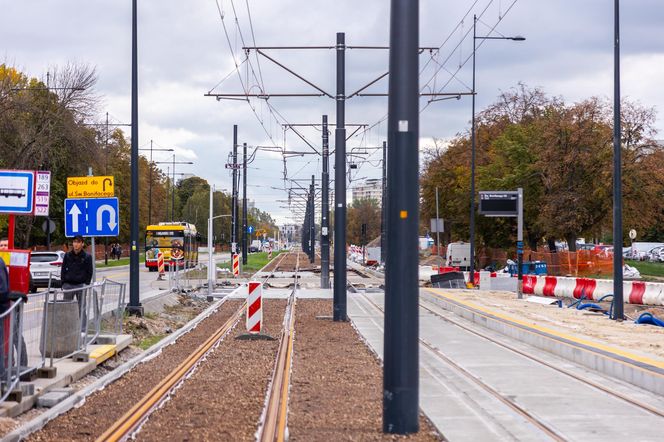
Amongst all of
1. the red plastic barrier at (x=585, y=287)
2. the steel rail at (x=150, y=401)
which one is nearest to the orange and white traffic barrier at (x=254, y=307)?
the steel rail at (x=150, y=401)

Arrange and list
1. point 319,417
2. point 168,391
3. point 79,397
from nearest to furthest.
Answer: point 319,417
point 79,397
point 168,391

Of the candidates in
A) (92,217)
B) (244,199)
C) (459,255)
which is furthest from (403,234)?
(459,255)

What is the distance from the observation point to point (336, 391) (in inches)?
437

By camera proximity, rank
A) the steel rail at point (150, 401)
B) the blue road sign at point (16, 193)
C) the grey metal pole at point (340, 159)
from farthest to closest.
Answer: the grey metal pole at point (340, 159) < the blue road sign at point (16, 193) < the steel rail at point (150, 401)

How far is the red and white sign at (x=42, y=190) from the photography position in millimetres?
14534

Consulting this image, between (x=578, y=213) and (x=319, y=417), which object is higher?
(x=578, y=213)

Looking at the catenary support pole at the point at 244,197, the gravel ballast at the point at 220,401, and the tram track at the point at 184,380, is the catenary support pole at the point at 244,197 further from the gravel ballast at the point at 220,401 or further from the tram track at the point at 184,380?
the gravel ballast at the point at 220,401

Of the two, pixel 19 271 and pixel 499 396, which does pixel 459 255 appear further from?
pixel 19 271

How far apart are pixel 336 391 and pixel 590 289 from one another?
2490cm

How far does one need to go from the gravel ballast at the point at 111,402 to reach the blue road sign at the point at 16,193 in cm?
267

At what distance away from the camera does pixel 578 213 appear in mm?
53562

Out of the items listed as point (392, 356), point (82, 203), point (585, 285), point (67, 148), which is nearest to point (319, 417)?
point (392, 356)

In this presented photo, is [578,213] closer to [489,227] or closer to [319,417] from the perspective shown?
[489,227]

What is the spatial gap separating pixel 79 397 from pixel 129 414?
116 cm
